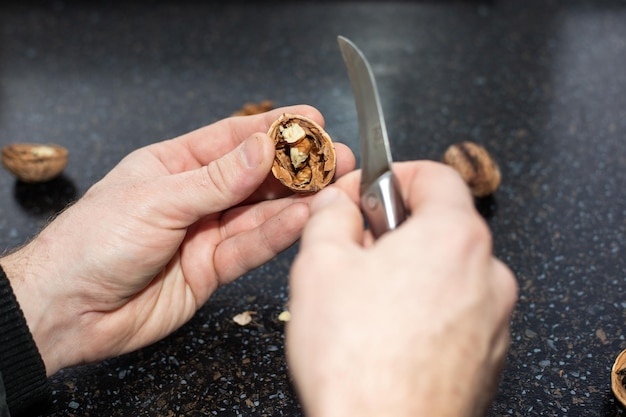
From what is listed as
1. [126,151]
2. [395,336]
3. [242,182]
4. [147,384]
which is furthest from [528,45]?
[395,336]

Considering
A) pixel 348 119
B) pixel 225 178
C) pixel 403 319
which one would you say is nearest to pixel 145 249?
pixel 225 178

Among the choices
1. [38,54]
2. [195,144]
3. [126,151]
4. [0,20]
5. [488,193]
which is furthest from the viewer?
[0,20]

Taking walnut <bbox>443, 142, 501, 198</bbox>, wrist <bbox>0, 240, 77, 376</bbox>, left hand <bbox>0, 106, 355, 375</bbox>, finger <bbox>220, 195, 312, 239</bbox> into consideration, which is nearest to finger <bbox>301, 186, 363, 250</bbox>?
left hand <bbox>0, 106, 355, 375</bbox>

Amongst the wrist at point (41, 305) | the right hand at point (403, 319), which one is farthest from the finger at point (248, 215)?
the right hand at point (403, 319)

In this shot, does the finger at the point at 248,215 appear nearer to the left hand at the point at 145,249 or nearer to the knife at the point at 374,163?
the left hand at the point at 145,249

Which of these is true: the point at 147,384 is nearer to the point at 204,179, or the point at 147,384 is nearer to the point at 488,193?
the point at 204,179

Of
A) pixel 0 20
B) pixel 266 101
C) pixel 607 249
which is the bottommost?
pixel 607 249
